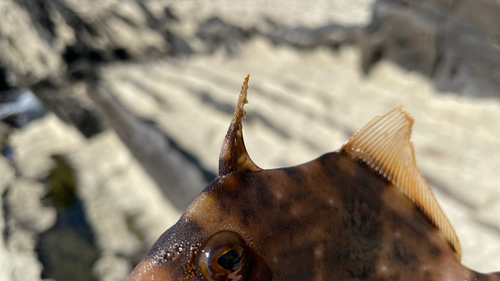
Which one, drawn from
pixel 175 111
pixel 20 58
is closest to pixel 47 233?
pixel 175 111

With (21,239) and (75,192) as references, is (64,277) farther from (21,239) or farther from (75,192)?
(75,192)

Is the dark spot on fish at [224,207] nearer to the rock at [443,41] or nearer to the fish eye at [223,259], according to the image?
the fish eye at [223,259]

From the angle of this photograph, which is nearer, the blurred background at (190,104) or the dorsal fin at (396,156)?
the dorsal fin at (396,156)

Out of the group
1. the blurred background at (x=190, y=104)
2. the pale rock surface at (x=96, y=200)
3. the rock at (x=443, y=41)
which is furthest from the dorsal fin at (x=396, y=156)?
the rock at (x=443, y=41)

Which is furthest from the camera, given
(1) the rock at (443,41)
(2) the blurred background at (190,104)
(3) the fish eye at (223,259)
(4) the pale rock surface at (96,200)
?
(1) the rock at (443,41)

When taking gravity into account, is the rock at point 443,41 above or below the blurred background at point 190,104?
above

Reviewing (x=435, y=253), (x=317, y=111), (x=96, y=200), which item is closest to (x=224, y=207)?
(x=435, y=253)

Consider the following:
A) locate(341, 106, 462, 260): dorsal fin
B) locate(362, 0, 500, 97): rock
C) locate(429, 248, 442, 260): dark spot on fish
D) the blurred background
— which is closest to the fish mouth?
locate(341, 106, 462, 260): dorsal fin
